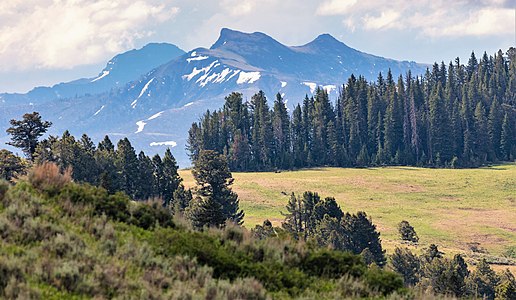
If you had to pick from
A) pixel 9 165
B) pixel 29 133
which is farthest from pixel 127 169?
pixel 9 165

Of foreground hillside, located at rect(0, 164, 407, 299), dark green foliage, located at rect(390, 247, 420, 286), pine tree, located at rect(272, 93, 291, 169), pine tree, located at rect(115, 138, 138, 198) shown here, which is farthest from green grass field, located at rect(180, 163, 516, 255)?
foreground hillside, located at rect(0, 164, 407, 299)

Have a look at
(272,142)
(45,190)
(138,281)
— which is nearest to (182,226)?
(45,190)

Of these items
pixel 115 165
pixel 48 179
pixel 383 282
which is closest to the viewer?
pixel 383 282

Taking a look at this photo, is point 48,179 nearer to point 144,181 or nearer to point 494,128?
point 144,181

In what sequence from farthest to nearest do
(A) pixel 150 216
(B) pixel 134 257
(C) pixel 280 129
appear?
1. (C) pixel 280 129
2. (A) pixel 150 216
3. (B) pixel 134 257

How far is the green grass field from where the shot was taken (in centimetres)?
6003

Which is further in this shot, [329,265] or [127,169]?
[127,169]

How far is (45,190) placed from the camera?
1460cm

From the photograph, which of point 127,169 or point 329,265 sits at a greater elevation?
point 127,169

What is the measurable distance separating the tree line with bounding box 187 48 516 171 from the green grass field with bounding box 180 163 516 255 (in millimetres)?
11957

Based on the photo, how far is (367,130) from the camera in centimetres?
14225

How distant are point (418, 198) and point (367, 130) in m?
59.9

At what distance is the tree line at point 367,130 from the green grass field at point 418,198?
12.0 m

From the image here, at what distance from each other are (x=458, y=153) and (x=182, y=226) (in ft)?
419
